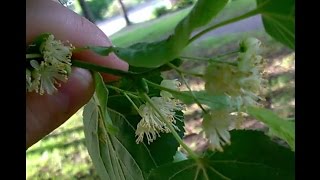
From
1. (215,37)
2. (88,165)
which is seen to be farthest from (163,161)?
(215,37)

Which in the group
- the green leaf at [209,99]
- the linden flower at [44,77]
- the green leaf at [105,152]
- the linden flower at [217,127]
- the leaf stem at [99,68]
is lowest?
the green leaf at [105,152]

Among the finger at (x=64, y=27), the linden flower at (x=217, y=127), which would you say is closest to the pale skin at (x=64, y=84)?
the finger at (x=64, y=27)

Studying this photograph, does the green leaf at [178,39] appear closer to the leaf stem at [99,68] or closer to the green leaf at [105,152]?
the leaf stem at [99,68]

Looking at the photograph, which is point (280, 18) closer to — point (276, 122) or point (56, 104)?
point (276, 122)

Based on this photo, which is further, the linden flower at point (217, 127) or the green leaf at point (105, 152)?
the green leaf at point (105, 152)

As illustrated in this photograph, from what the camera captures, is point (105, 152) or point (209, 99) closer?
point (209, 99)

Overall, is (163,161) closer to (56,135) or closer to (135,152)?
(135,152)

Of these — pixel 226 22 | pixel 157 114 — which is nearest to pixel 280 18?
pixel 226 22
